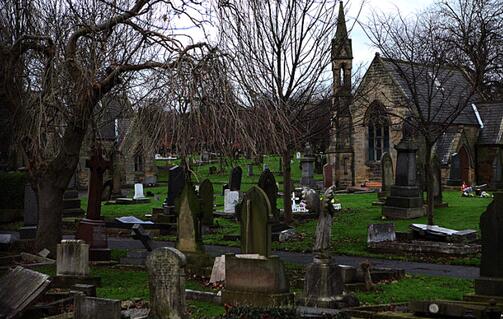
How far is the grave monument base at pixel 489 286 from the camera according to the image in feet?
34.5

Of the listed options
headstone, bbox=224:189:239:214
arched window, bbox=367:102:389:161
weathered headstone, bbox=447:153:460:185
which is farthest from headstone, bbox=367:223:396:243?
arched window, bbox=367:102:389:161

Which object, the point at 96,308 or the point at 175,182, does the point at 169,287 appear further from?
the point at 175,182

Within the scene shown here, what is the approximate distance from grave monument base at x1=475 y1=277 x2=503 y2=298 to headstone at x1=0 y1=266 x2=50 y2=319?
242 inches

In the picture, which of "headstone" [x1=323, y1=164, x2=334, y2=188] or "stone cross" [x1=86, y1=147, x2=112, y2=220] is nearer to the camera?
"stone cross" [x1=86, y1=147, x2=112, y2=220]

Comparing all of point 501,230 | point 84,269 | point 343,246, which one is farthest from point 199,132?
point 343,246

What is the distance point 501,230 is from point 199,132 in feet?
16.7

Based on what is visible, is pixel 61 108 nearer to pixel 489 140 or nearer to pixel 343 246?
pixel 343 246

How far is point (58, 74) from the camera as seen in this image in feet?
45.9

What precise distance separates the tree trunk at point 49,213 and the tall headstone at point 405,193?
1241 cm

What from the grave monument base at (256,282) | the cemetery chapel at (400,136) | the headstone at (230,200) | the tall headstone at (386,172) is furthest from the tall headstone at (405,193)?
the grave monument base at (256,282)

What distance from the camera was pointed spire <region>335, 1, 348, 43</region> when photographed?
77.8ft

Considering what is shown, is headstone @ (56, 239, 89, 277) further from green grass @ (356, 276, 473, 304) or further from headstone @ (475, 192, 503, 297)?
headstone @ (475, 192, 503, 297)

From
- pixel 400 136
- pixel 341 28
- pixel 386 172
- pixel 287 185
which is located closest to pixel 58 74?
pixel 287 185

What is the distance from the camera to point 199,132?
40.9ft
